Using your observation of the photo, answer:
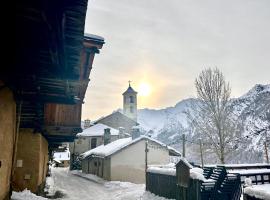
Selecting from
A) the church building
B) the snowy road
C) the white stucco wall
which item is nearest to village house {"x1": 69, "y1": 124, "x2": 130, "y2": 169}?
the church building

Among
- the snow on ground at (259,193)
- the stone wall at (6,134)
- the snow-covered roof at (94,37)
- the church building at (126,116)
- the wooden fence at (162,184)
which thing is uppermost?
the church building at (126,116)

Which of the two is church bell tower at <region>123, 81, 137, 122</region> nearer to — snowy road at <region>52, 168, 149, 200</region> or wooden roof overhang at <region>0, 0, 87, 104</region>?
snowy road at <region>52, 168, 149, 200</region>

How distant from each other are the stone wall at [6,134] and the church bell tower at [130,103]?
192ft

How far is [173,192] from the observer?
15023 mm

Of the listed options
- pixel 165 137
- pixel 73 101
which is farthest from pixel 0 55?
pixel 165 137

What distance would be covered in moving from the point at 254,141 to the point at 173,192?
678 inches

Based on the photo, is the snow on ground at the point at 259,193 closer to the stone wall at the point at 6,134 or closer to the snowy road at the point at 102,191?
the stone wall at the point at 6,134

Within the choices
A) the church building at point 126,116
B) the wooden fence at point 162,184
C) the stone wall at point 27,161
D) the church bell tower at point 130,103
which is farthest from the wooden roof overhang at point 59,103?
the church bell tower at point 130,103

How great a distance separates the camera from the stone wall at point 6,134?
661 cm

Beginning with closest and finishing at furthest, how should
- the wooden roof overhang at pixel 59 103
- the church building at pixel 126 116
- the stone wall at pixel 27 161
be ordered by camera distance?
the wooden roof overhang at pixel 59 103 → the stone wall at pixel 27 161 → the church building at pixel 126 116

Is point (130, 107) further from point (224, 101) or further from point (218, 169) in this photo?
point (218, 169)

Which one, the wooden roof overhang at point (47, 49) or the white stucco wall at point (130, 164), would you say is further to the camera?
the white stucco wall at point (130, 164)

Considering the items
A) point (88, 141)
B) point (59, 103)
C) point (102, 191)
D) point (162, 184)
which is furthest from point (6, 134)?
point (88, 141)

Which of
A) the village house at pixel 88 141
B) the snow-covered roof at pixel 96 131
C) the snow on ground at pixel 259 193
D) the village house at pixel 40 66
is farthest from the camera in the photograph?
the snow-covered roof at pixel 96 131
